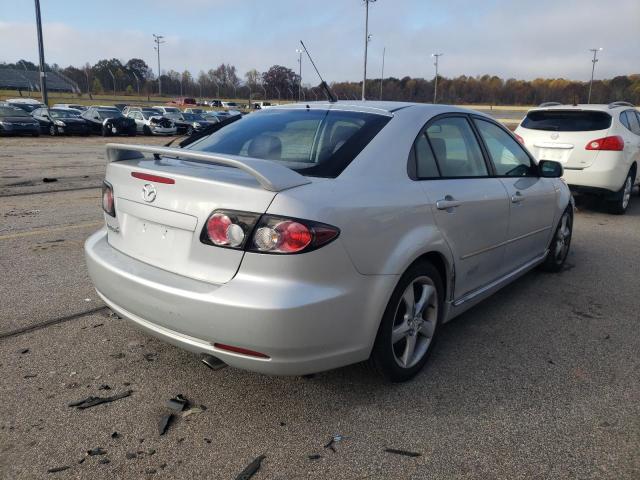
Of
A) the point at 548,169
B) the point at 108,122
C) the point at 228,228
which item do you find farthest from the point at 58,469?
the point at 108,122

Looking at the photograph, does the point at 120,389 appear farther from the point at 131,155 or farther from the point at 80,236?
the point at 80,236

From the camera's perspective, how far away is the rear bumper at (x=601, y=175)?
8.38 metres

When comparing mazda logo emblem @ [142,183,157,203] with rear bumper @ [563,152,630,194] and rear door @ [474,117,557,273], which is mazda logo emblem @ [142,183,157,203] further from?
rear bumper @ [563,152,630,194]

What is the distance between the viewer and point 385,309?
9.20ft

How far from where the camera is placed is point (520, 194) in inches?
165

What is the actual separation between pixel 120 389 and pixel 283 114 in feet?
6.68

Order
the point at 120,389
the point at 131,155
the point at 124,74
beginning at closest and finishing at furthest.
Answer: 1. the point at 120,389
2. the point at 131,155
3. the point at 124,74

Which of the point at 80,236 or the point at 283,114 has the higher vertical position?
the point at 283,114

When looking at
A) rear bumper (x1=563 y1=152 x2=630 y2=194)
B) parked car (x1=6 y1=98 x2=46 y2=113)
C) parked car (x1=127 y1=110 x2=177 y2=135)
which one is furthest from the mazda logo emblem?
parked car (x1=127 y1=110 x2=177 y2=135)

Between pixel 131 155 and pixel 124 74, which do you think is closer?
pixel 131 155

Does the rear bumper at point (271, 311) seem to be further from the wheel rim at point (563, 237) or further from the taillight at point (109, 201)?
the wheel rim at point (563, 237)

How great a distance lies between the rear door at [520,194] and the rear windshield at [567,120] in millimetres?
4336

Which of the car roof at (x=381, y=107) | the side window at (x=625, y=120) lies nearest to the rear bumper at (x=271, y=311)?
the car roof at (x=381, y=107)

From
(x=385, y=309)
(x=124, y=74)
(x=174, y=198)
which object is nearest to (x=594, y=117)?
(x=385, y=309)
